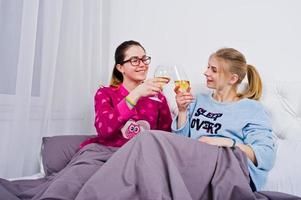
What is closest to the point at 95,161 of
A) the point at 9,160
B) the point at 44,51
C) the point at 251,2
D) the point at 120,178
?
the point at 120,178

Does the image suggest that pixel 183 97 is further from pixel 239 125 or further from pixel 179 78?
pixel 239 125

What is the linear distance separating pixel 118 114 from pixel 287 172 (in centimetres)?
67

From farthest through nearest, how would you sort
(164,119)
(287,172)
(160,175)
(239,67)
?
1. (164,119)
2. (239,67)
3. (287,172)
4. (160,175)

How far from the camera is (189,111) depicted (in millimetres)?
1390

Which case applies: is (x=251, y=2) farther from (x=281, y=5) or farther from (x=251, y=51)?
(x=251, y=51)

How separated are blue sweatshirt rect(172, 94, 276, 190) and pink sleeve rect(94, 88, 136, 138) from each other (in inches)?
10.1

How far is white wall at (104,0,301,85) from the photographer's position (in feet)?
4.82

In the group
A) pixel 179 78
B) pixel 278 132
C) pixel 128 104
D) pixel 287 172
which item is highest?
pixel 179 78

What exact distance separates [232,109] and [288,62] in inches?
17.1

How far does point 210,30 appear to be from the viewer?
1673 millimetres

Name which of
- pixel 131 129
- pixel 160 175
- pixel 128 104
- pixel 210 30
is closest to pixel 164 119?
pixel 131 129

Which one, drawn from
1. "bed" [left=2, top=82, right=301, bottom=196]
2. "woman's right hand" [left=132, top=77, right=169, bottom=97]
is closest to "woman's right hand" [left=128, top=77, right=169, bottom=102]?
"woman's right hand" [left=132, top=77, right=169, bottom=97]

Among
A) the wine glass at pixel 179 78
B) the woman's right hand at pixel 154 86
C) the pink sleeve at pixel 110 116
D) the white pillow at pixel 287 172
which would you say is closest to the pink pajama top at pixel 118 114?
the pink sleeve at pixel 110 116

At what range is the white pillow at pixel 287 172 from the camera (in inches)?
41.0
